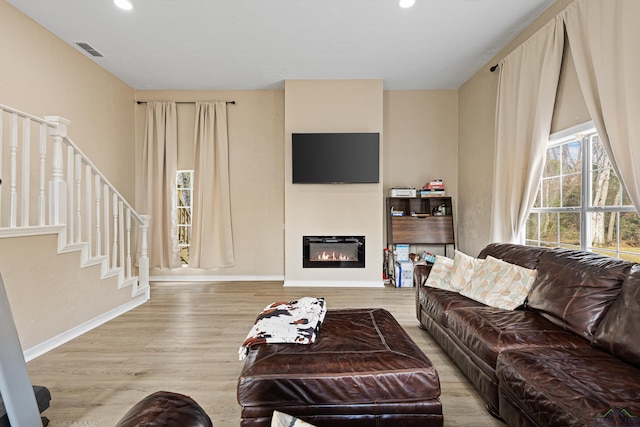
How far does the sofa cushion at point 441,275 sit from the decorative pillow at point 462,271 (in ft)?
0.18

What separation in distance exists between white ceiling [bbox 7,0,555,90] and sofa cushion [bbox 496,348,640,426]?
9.70ft

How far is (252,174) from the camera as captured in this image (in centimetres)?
482

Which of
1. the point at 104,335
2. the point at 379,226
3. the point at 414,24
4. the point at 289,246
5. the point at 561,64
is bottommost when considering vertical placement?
the point at 104,335

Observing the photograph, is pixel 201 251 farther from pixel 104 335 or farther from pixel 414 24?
pixel 414 24

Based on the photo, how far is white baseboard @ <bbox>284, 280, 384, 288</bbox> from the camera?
14.3ft

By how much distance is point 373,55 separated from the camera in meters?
3.67

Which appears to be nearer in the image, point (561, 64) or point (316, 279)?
point (561, 64)

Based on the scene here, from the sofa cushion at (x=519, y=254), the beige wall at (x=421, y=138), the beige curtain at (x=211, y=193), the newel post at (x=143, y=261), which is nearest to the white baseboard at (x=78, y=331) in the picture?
the newel post at (x=143, y=261)

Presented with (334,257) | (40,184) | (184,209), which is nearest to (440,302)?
(334,257)

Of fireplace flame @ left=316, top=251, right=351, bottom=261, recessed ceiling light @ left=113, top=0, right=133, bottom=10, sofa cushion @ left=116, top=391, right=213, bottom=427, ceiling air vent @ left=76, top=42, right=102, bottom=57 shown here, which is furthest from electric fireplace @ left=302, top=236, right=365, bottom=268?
sofa cushion @ left=116, top=391, right=213, bottom=427

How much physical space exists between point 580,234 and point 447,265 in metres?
1.12

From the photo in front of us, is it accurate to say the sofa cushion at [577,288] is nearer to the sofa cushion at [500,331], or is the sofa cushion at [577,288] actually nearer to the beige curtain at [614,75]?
the sofa cushion at [500,331]

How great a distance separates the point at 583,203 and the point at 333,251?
2876 mm

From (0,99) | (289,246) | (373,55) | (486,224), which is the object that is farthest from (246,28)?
(486,224)
